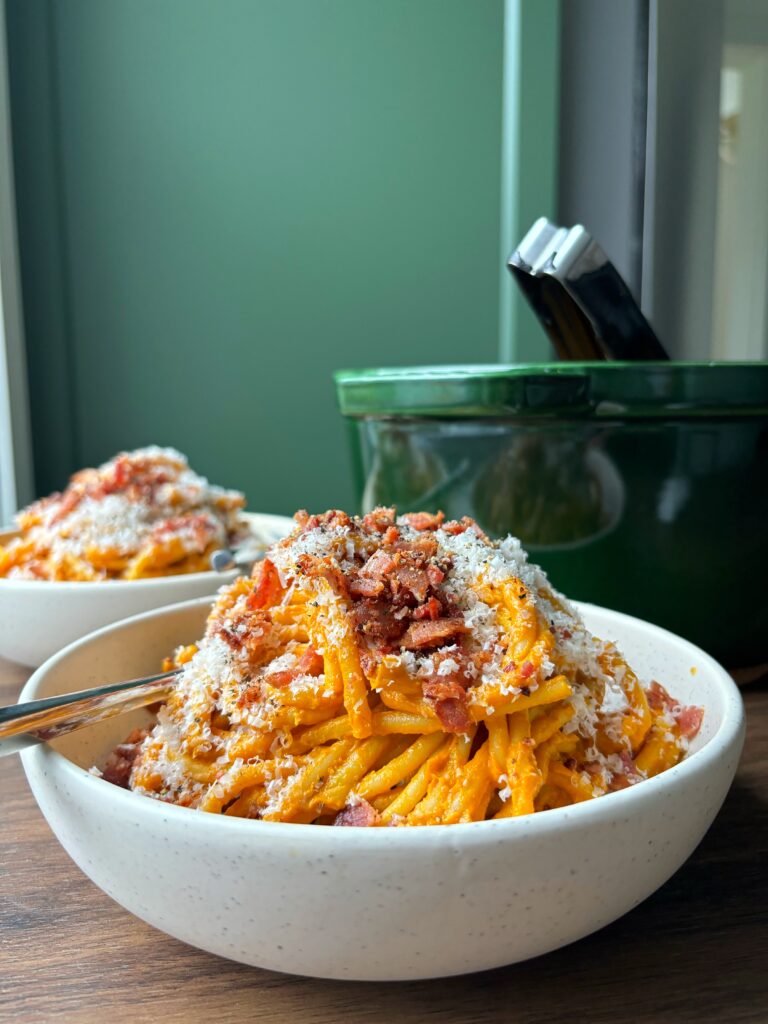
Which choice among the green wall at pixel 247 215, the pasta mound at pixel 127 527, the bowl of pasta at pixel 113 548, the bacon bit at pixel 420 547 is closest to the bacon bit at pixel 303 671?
the bacon bit at pixel 420 547

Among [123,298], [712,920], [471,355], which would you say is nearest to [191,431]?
[123,298]

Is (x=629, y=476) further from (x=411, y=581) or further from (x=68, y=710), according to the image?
(x=68, y=710)

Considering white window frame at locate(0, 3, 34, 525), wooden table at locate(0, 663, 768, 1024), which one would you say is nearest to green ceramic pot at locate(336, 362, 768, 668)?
wooden table at locate(0, 663, 768, 1024)

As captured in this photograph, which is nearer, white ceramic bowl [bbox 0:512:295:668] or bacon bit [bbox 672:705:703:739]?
bacon bit [bbox 672:705:703:739]

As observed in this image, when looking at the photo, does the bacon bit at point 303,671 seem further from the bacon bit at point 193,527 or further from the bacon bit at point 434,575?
the bacon bit at point 193,527

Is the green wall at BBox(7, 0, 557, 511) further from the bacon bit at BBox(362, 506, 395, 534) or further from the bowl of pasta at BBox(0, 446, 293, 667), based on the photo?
the bacon bit at BBox(362, 506, 395, 534)

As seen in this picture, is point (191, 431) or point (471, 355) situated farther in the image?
point (471, 355)

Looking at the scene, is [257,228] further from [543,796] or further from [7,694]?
[543,796]
